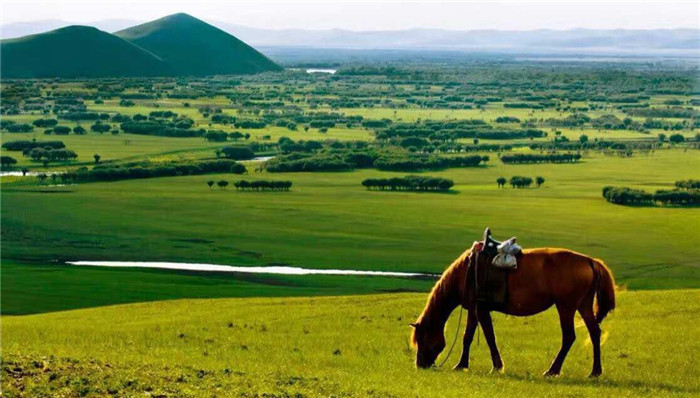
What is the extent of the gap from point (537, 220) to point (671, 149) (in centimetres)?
5788

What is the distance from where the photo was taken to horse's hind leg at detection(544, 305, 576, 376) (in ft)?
60.3

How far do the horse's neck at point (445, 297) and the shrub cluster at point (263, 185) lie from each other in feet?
215

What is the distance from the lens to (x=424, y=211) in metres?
72.9

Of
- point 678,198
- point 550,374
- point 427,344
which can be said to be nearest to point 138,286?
point 427,344

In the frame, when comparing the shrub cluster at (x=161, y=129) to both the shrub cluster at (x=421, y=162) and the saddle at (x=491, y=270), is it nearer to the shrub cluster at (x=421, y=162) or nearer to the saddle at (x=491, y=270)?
the shrub cluster at (x=421, y=162)

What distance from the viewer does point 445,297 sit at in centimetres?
1938

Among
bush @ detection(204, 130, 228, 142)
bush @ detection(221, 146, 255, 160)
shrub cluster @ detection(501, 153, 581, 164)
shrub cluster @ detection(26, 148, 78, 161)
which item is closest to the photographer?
shrub cluster @ detection(26, 148, 78, 161)

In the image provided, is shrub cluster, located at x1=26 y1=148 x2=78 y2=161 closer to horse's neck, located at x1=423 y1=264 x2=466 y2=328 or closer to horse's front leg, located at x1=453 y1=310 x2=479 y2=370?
horse's neck, located at x1=423 y1=264 x2=466 y2=328

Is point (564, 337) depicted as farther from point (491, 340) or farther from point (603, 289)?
point (491, 340)

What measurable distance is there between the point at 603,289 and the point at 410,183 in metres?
68.1

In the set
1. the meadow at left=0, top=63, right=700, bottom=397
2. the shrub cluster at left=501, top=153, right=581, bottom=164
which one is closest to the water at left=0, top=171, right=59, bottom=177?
the meadow at left=0, top=63, right=700, bottom=397

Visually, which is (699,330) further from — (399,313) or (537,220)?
(537,220)

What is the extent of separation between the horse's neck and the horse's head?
16cm

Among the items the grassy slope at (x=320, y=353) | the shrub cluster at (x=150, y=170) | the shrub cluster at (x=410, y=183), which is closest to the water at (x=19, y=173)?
the shrub cluster at (x=150, y=170)
